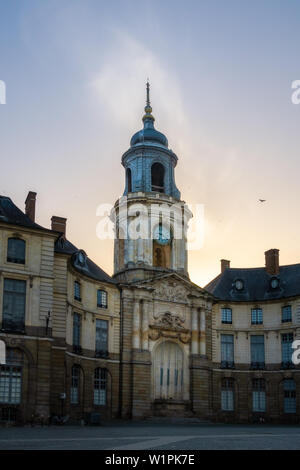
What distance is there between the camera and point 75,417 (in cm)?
4184

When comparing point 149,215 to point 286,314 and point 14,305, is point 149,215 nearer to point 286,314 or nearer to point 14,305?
point 286,314

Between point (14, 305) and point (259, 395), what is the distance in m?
24.1

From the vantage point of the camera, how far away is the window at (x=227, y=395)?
167ft

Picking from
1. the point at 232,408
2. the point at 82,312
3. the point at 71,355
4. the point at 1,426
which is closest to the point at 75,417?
the point at 71,355

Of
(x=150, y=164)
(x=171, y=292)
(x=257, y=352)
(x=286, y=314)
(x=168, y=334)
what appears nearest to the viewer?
(x=168, y=334)

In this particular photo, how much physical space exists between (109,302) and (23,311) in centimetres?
1231

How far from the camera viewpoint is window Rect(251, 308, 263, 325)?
52750 mm

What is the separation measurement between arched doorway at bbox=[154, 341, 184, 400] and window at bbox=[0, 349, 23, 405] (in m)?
15.6

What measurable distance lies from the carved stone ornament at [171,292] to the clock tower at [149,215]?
1459 millimetres

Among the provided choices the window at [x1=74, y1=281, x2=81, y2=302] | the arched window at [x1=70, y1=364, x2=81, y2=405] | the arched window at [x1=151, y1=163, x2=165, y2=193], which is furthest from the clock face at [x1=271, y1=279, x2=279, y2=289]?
the arched window at [x1=70, y1=364, x2=81, y2=405]

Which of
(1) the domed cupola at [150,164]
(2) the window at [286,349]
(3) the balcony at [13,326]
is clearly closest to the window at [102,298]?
(1) the domed cupola at [150,164]

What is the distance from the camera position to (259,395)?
51188 mm

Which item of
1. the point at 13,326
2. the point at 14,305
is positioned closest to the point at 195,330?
the point at 14,305

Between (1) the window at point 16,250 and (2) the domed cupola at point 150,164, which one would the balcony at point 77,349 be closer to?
(1) the window at point 16,250
